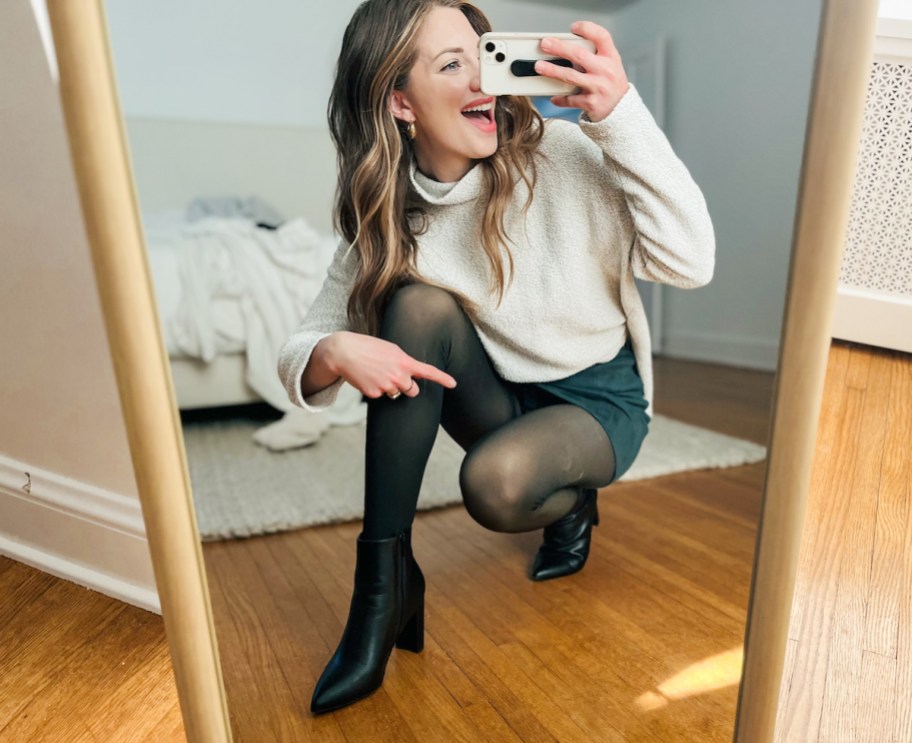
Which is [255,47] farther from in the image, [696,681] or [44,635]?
[44,635]

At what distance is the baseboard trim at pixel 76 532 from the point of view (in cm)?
93

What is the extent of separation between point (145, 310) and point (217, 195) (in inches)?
5.1

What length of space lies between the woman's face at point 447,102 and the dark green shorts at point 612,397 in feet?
0.84

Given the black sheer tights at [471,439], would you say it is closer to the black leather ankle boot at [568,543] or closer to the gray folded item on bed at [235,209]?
the black leather ankle boot at [568,543]

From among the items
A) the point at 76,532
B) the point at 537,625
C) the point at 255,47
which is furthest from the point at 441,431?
the point at 76,532

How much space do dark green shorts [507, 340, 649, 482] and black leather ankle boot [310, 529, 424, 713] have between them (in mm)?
207

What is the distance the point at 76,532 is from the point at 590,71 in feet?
2.84

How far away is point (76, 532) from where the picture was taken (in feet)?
3.20

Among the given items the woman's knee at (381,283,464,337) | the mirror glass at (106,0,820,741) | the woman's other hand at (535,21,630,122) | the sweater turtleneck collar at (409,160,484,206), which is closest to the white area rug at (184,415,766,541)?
the mirror glass at (106,0,820,741)

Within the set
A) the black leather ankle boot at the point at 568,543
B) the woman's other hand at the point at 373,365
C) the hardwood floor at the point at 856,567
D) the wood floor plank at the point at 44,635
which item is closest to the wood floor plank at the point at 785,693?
the hardwood floor at the point at 856,567

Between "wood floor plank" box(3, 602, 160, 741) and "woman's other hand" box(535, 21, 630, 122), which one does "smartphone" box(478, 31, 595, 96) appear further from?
"wood floor plank" box(3, 602, 160, 741)

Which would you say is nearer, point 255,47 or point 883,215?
point 255,47

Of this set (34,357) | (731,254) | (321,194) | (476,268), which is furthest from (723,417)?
(34,357)

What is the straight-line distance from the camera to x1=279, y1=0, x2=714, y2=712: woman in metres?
0.59
